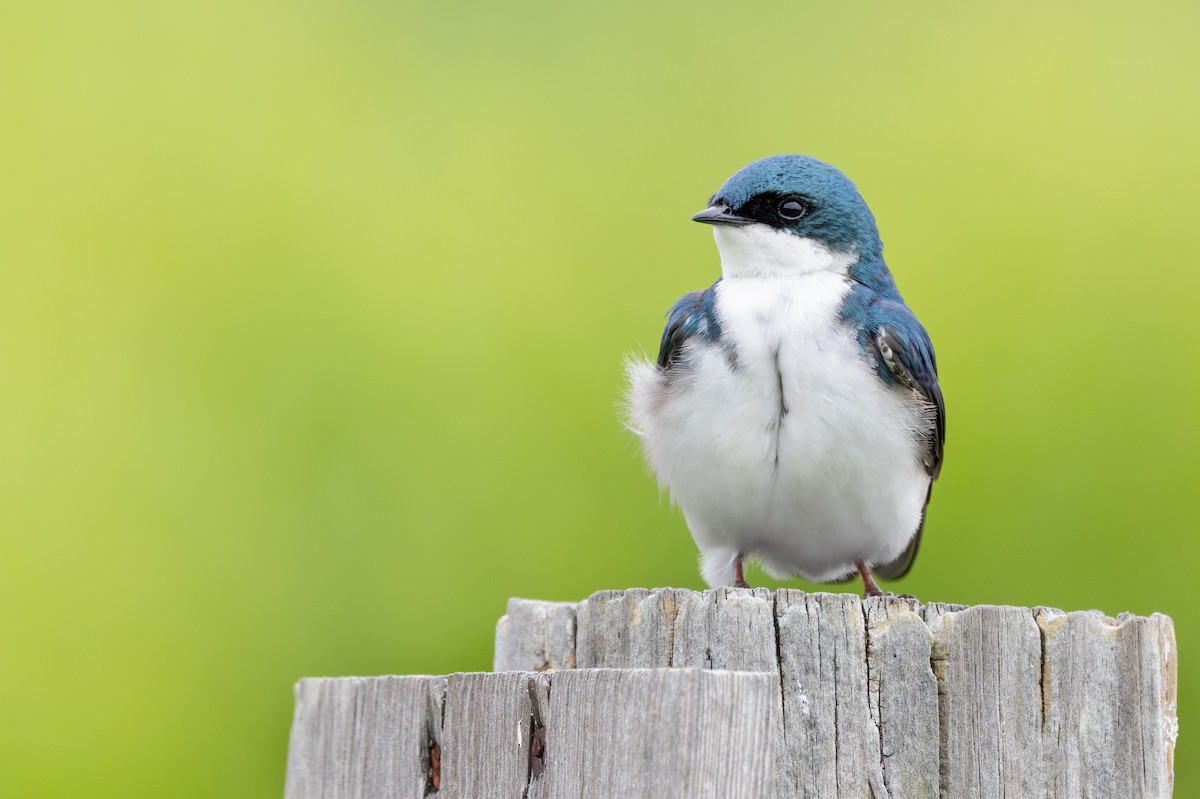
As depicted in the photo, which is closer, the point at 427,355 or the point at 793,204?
the point at 793,204

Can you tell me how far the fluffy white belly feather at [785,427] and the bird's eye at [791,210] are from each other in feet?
0.61

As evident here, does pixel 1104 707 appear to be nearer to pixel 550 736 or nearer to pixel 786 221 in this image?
pixel 550 736

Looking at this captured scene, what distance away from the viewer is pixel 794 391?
364 cm

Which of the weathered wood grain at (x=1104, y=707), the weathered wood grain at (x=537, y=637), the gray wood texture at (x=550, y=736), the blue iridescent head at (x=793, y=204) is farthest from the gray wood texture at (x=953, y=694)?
the blue iridescent head at (x=793, y=204)

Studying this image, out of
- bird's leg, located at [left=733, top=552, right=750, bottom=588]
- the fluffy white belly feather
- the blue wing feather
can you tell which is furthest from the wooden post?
bird's leg, located at [left=733, top=552, right=750, bottom=588]

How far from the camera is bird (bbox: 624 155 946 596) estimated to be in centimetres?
368

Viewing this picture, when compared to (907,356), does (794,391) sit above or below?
below

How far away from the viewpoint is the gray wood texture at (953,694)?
243 cm

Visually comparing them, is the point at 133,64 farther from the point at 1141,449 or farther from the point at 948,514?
the point at 1141,449

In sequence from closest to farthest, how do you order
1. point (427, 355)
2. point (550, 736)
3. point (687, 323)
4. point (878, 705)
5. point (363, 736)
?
1. point (550, 736)
2. point (878, 705)
3. point (363, 736)
4. point (687, 323)
5. point (427, 355)

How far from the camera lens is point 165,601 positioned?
479 centimetres

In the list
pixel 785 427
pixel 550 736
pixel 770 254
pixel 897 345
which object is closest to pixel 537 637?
pixel 550 736

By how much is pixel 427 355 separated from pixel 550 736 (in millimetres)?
2789

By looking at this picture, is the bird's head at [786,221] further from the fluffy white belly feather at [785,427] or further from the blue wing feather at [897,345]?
the blue wing feather at [897,345]
